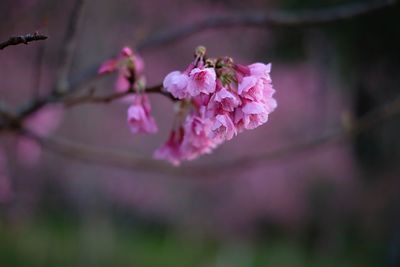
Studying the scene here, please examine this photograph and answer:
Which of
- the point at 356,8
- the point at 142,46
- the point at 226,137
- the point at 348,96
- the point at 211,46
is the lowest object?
the point at 226,137

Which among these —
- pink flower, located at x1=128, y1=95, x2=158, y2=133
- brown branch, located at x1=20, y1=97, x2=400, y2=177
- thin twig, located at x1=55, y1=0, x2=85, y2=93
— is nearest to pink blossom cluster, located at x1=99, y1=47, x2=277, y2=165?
pink flower, located at x1=128, y1=95, x2=158, y2=133

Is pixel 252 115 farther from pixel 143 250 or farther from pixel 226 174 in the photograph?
pixel 143 250

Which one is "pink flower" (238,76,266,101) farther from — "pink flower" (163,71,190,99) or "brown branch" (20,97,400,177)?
"brown branch" (20,97,400,177)

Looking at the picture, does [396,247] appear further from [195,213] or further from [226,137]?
[195,213]

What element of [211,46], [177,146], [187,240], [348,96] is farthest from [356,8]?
[187,240]

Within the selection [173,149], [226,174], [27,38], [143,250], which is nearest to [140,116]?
[173,149]

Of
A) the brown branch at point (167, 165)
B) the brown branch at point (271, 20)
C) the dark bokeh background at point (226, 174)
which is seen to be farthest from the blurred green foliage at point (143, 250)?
the brown branch at point (271, 20)

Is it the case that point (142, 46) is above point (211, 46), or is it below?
below
